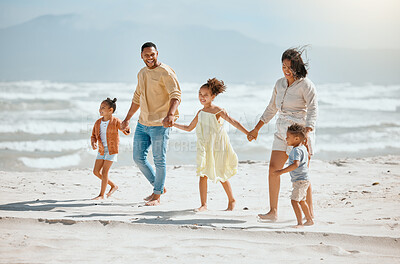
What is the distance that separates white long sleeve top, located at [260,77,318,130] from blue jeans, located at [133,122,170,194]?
1509 millimetres

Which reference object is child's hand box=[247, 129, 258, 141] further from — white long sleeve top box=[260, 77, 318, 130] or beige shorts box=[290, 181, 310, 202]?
beige shorts box=[290, 181, 310, 202]

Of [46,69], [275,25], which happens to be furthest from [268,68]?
[46,69]

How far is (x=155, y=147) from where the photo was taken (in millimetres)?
5641

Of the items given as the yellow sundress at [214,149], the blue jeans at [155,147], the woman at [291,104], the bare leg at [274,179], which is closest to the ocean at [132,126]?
the blue jeans at [155,147]

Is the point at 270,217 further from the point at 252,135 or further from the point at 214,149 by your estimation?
the point at 214,149

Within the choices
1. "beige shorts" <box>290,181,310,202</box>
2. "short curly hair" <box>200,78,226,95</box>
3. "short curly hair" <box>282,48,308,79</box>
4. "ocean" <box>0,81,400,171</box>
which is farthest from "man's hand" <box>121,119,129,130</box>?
"ocean" <box>0,81,400,171</box>

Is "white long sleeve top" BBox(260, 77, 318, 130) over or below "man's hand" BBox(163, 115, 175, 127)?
over

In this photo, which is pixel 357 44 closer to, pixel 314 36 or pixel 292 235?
pixel 314 36

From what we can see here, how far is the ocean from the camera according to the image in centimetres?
1105

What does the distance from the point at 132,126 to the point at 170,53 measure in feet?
158

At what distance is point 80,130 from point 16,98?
32.8 feet

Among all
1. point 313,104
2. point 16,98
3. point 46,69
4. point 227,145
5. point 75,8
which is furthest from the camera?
point 75,8

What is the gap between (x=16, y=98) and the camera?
23.5m

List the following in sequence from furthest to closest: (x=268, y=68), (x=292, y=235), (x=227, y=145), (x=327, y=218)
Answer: (x=268, y=68) < (x=227, y=145) < (x=327, y=218) < (x=292, y=235)
